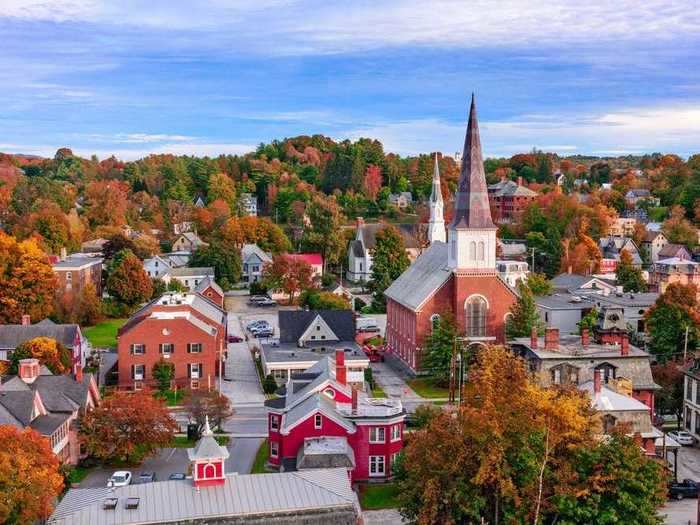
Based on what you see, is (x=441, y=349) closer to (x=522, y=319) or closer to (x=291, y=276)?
(x=522, y=319)

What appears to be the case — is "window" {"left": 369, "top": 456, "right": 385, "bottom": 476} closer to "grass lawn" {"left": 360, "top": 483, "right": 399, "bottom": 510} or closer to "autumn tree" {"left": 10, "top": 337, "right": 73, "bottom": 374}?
"grass lawn" {"left": 360, "top": 483, "right": 399, "bottom": 510}

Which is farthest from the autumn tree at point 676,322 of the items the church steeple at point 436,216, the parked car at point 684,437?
the church steeple at point 436,216

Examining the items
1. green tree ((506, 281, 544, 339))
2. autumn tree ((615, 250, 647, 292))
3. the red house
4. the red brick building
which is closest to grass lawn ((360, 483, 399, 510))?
the red house

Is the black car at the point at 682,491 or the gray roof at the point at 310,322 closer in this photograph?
the black car at the point at 682,491

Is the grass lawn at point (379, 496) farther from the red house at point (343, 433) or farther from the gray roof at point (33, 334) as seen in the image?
the gray roof at point (33, 334)

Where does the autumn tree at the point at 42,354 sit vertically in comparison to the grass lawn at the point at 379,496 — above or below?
above

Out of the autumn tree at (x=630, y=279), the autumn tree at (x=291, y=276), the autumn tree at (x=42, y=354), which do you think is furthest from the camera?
the autumn tree at (x=291, y=276)
